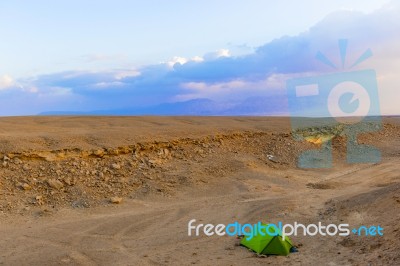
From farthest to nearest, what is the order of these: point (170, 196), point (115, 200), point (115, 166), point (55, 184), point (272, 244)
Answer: point (115, 166) → point (170, 196) → point (55, 184) → point (115, 200) → point (272, 244)

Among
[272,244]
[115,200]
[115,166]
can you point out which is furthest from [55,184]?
[272,244]

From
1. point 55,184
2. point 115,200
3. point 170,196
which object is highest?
point 55,184

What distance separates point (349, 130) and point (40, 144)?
15.0 m

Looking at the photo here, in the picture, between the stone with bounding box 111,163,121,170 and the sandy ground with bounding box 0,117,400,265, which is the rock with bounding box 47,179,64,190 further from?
the stone with bounding box 111,163,121,170

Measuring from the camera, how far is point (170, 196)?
519 inches

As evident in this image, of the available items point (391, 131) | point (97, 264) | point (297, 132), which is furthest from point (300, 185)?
point (391, 131)

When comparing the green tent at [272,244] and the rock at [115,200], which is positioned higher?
the rock at [115,200]

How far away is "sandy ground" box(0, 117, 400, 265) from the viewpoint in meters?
8.73

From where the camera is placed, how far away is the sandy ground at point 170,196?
344 inches

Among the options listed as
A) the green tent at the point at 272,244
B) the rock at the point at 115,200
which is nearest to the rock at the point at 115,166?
the rock at the point at 115,200

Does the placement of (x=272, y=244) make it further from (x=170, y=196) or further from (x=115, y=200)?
(x=115, y=200)

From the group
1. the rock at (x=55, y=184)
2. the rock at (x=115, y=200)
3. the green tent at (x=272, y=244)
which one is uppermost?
the rock at (x=55, y=184)

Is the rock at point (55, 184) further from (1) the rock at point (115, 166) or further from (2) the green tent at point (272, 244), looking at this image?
(2) the green tent at point (272, 244)

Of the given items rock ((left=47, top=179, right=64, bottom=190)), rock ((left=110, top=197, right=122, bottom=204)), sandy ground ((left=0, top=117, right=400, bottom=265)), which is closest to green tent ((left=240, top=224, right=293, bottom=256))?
sandy ground ((left=0, top=117, right=400, bottom=265))
